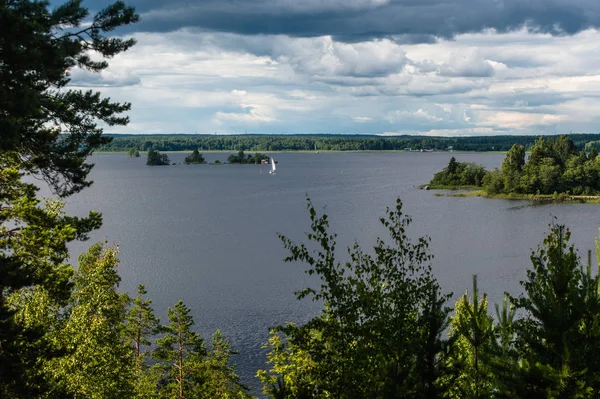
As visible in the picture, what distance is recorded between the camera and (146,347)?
3962 centimetres

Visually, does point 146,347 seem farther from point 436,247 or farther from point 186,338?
point 436,247

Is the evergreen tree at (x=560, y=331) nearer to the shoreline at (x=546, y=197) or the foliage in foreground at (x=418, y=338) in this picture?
the foliage in foreground at (x=418, y=338)

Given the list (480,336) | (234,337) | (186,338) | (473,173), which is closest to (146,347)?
(234,337)

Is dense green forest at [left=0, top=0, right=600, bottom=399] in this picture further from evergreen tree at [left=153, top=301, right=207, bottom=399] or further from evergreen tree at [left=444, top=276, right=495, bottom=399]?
evergreen tree at [left=153, top=301, right=207, bottom=399]

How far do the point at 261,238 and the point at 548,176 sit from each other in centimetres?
7256

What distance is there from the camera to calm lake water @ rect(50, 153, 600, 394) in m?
48.7

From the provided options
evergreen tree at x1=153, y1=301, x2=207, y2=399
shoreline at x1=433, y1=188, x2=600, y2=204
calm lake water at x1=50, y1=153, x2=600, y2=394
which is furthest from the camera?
shoreline at x1=433, y1=188, x2=600, y2=204

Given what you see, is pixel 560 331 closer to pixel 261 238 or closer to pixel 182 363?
pixel 182 363

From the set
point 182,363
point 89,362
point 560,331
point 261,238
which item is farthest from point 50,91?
point 261,238

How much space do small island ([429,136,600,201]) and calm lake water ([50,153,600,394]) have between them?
9052 millimetres

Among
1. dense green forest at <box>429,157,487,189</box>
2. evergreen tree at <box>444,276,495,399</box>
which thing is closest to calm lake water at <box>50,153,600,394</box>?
dense green forest at <box>429,157,487,189</box>

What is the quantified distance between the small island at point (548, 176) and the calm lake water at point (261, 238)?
905 cm

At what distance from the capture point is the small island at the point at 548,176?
411 feet

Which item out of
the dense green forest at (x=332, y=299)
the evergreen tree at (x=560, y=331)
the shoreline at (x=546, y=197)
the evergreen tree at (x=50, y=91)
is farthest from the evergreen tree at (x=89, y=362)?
the shoreline at (x=546, y=197)
